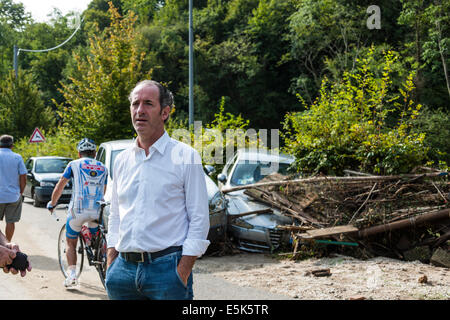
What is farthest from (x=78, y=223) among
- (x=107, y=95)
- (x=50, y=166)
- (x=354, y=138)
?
(x=50, y=166)

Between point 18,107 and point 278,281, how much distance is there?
107ft

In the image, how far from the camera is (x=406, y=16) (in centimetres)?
2638

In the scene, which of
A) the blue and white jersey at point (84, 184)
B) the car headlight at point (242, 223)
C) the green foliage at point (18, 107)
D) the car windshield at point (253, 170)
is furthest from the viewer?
the green foliage at point (18, 107)

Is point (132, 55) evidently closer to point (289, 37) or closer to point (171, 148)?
point (171, 148)

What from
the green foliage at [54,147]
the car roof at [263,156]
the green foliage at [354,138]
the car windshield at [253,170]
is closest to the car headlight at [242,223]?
the car windshield at [253,170]

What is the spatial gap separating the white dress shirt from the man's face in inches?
4.0

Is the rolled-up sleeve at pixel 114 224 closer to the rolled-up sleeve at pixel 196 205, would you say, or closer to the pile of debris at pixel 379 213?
the rolled-up sleeve at pixel 196 205

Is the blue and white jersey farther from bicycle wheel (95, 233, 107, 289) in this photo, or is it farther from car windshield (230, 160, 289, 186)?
car windshield (230, 160, 289, 186)

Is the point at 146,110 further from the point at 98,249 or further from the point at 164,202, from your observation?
the point at 98,249

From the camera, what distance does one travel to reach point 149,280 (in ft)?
10.0

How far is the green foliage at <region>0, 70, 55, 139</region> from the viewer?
3503 centimetres

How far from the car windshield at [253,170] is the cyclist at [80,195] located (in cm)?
429

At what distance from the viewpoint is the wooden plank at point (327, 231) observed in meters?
7.97

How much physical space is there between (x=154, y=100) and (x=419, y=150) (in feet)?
22.3
